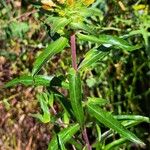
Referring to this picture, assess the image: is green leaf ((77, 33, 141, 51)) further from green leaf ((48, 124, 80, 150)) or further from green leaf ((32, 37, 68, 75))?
green leaf ((48, 124, 80, 150))

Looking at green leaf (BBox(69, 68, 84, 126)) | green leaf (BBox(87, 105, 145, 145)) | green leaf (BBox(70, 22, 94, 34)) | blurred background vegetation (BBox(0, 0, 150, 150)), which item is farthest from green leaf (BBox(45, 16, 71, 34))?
blurred background vegetation (BBox(0, 0, 150, 150))

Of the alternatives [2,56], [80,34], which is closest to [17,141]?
[2,56]

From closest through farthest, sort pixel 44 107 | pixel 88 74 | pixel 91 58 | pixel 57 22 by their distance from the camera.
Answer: pixel 57 22
pixel 91 58
pixel 44 107
pixel 88 74

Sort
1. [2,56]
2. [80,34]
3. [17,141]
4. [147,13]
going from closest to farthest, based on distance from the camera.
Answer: [80,34] → [147,13] → [17,141] → [2,56]

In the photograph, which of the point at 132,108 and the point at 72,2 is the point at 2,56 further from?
the point at 72,2

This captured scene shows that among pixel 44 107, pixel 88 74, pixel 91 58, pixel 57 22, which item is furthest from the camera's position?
pixel 88 74

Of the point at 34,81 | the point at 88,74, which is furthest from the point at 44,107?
the point at 88,74

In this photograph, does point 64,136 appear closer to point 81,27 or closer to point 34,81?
point 34,81
